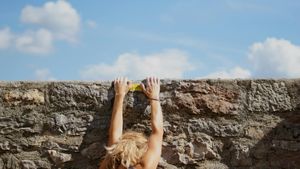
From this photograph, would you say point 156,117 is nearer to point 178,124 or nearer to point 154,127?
point 154,127

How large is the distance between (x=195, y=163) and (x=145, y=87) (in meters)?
0.59

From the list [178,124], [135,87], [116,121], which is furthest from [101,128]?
[178,124]

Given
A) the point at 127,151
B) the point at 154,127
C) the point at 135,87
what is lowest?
the point at 127,151

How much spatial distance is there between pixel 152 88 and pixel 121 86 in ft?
0.67

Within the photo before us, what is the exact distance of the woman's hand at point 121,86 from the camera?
147 inches

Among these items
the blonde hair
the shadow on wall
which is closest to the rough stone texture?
the shadow on wall

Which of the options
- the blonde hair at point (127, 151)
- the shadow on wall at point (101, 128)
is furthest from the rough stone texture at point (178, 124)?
the blonde hair at point (127, 151)

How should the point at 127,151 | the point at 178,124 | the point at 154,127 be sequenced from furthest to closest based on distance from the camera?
1. the point at 178,124
2. the point at 154,127
3. the point at 127,151

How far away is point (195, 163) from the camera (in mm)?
3744

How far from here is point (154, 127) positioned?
143 inches

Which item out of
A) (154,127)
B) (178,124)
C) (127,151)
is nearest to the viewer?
(127,151)

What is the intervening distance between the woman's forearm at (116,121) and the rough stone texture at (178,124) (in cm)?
8

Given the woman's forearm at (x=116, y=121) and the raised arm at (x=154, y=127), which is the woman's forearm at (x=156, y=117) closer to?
the raised arm at (x=154, y=127)

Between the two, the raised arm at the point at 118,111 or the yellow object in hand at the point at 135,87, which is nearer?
the raised arm at the point at 118,111
